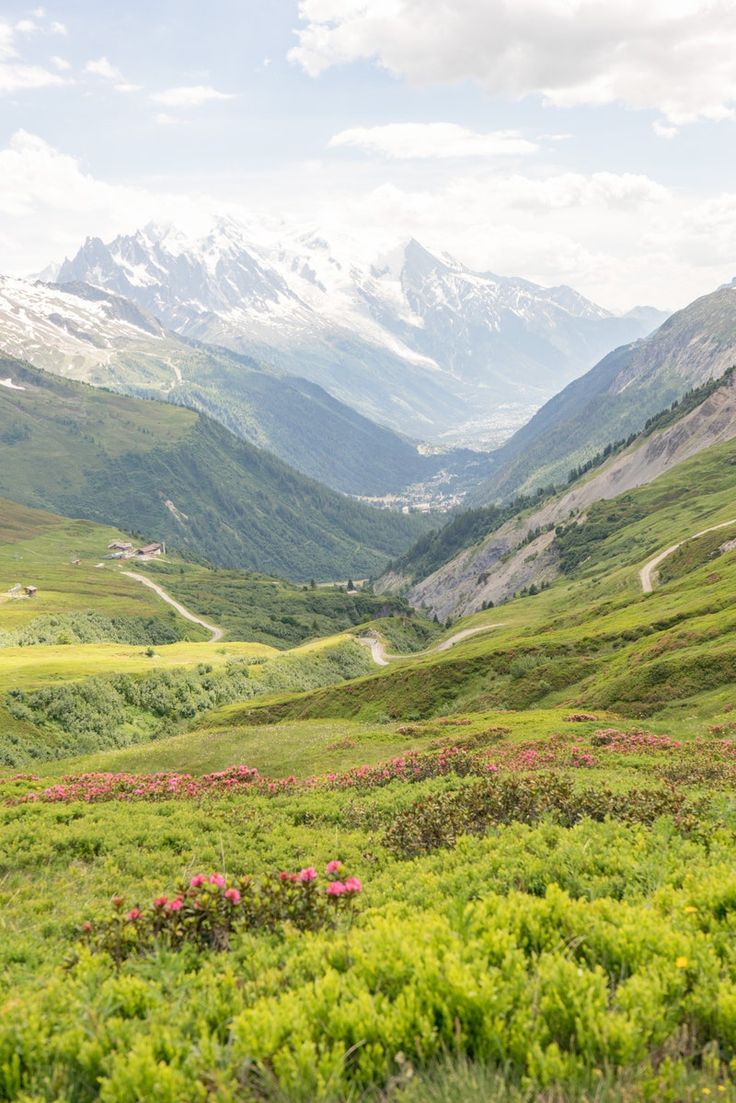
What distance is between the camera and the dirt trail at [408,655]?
151375mm

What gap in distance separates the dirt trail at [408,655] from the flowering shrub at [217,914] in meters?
137

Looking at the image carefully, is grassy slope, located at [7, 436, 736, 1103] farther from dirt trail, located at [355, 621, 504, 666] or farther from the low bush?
dirt trail, located at [355, 621, 504, 666]

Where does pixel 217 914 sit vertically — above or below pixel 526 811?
above

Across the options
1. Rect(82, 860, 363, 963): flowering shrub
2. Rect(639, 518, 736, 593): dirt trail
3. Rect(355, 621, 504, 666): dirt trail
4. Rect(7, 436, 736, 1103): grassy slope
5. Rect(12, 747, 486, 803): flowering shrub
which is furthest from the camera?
Rect(355, 621, 504, 666): dirt trail

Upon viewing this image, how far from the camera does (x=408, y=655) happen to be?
159 m

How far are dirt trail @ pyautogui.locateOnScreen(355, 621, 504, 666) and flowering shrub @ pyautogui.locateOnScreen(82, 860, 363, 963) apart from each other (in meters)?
137

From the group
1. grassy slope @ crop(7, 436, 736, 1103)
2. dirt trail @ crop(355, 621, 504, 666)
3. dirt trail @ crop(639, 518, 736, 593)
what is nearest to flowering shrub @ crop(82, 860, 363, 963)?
grassy slope @ crop(7, 436, 736, 1103)

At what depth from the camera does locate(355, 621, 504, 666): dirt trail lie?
15138cm

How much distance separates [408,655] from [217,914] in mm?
152150

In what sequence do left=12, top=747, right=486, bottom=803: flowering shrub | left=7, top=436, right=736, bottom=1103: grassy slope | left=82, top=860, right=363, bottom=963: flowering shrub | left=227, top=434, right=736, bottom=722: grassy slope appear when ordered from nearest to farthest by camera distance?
left=7, top=436, right=736, bottom=1103: grassy slope → left=82, top=860, right=363, bottom=963: flowering shrub → left=12, top=747, right=486, bottom=803: flowering shrub → left=227, top=434, right=736, bottom=722: grassy slope

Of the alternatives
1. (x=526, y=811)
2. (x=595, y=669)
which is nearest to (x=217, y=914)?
(x=526, y=811)

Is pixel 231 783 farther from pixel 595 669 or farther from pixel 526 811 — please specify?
pixel 595 669

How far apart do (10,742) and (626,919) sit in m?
67.2

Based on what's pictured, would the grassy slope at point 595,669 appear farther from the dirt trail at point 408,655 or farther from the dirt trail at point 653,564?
the dirt trail at point 408,655
